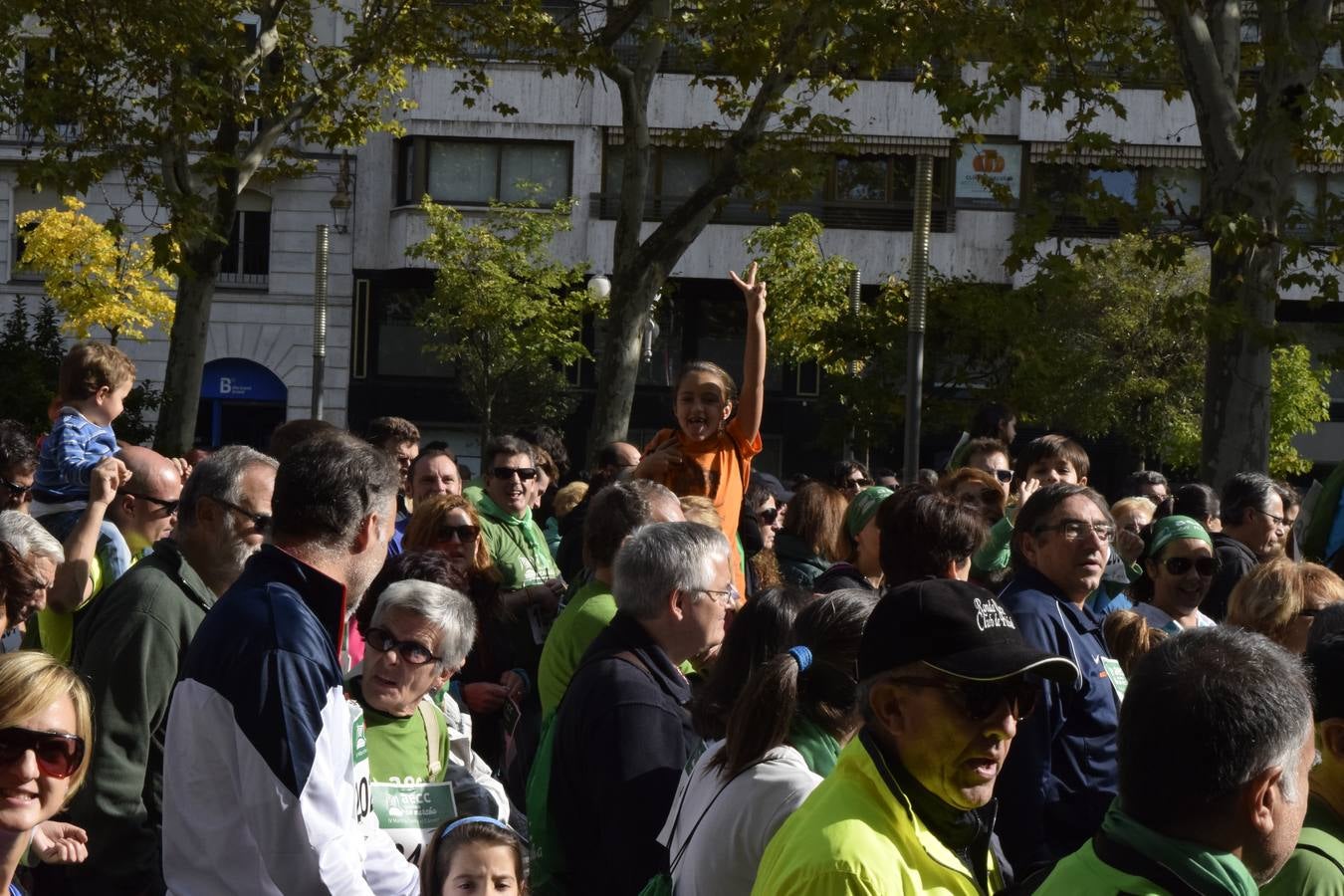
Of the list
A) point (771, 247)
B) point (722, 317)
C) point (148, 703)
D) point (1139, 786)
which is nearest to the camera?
point (1139, 786)

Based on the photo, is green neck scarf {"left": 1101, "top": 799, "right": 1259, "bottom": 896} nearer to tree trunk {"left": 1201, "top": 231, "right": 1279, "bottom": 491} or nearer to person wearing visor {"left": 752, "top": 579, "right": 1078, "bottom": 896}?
person wearing visor {"left": 752, "top": 579, "right": 1078, "bottom": 896}

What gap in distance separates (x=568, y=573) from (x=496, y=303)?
2481 cm

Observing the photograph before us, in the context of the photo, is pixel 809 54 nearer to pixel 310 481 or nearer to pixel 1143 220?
pixel 1143 220

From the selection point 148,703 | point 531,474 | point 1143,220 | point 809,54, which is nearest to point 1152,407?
point 809,54

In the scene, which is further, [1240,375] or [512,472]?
[1240,375]

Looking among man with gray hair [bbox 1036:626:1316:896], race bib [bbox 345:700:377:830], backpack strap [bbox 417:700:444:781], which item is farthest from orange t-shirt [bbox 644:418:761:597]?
man with gray hair [bbox 1036:626:1316:896]

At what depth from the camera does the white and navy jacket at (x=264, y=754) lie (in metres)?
3.46

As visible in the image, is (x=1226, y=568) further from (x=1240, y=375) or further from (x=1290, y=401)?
(x=1290, y=401)

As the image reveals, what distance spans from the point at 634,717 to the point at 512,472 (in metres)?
4.19

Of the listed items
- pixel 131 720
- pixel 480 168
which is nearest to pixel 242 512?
pixel 131 720

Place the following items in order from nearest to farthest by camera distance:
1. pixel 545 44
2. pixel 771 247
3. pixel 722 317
→ pixel 545 44 → pixel 771 247 → pixel 722 317

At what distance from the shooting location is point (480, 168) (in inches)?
1473

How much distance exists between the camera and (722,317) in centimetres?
3800

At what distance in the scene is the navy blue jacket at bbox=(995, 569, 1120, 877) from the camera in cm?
513
